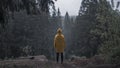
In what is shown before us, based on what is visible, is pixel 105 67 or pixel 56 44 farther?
pixel 56 44

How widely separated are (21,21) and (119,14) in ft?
151

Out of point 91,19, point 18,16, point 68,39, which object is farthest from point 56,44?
point 68,39

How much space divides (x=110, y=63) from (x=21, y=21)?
48.1m

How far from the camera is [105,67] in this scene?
14797mm

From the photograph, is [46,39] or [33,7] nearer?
[33,7]

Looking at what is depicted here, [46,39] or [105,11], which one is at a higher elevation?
[105,11]

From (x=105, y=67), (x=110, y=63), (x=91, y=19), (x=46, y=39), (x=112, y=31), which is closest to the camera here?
(x=105, y=67)

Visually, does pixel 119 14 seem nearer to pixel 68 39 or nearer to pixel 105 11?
pixel 105 11

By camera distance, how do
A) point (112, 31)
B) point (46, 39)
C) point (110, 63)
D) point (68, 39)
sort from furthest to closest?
point (68, 39)
point (46, 39)
point (112, 31)
point (110, 63)

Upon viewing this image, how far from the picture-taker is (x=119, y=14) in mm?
18172

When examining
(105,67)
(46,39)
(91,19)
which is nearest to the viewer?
(105,67)

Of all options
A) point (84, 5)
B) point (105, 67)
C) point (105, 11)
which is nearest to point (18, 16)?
point (84, 5)

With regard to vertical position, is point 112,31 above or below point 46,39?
above

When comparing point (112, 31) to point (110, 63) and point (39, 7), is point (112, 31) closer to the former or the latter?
point (110, 63)
